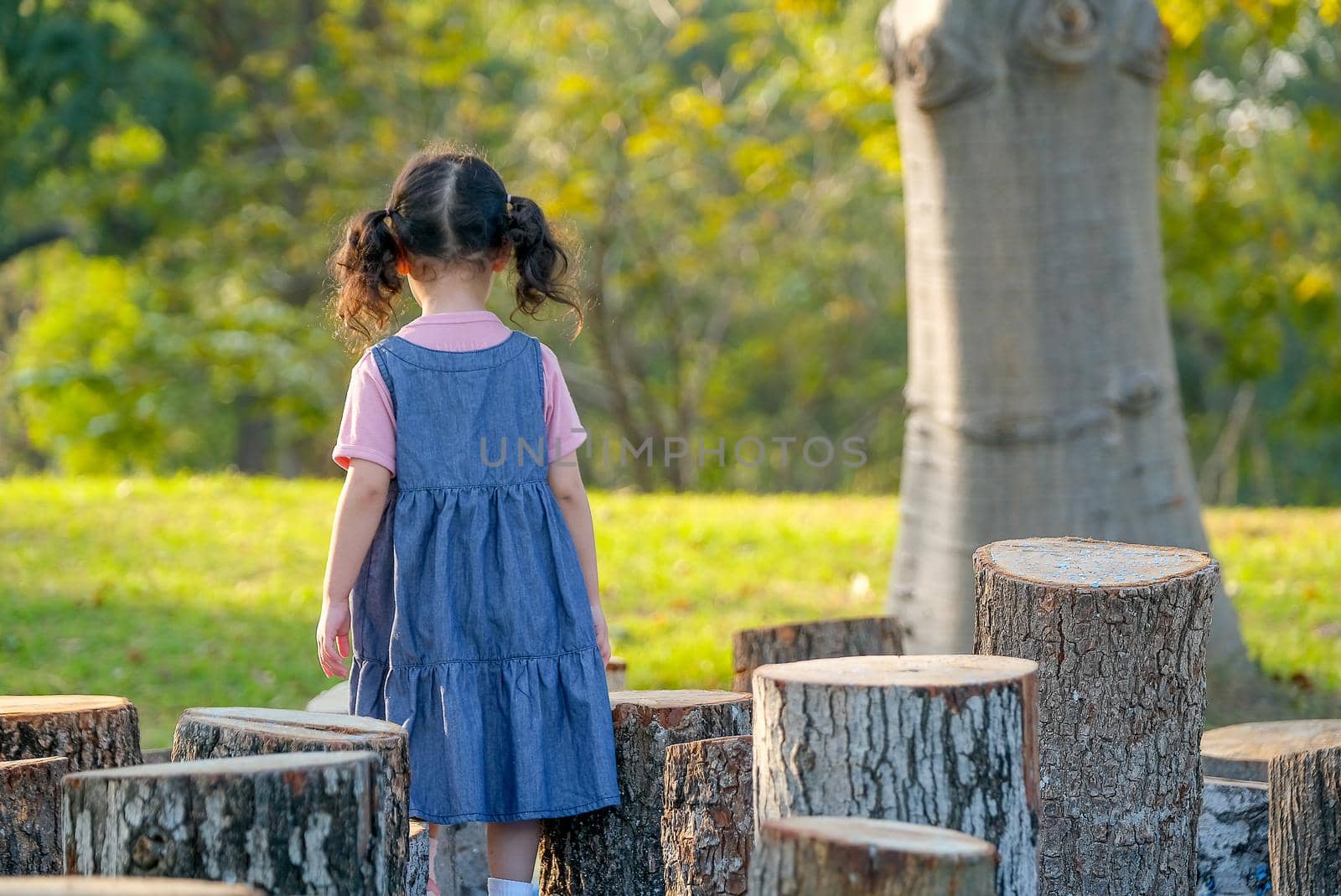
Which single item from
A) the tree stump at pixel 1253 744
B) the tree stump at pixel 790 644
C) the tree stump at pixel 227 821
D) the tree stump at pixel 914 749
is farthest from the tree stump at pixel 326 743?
the tree stump at pixel 1253 744

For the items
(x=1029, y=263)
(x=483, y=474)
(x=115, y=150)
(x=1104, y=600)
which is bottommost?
(x=1104, y=600)

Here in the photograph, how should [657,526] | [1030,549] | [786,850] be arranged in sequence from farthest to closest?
[657,526] < [1030,549] < [786,850]

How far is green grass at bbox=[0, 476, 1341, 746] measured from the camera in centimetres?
579

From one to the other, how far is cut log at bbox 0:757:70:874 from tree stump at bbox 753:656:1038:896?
1534 mm

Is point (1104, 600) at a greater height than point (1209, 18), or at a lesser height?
lesser

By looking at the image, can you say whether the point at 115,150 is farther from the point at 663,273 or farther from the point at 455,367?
the point at 455,367

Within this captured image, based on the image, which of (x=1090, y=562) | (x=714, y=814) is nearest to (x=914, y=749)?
(x=714, y=814)

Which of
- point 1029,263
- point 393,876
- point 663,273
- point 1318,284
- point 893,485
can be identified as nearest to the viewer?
point 393,876

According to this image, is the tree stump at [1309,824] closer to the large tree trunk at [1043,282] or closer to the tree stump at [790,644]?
the tree stump at [790,644]

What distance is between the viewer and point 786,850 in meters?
2.23

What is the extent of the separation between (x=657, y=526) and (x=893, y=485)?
1236 cm

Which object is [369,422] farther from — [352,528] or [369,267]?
[369,267]

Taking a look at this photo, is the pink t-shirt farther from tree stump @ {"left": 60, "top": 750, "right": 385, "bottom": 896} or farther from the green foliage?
the green foliage

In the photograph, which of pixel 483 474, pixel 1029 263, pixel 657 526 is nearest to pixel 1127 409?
pixel 1029 263
